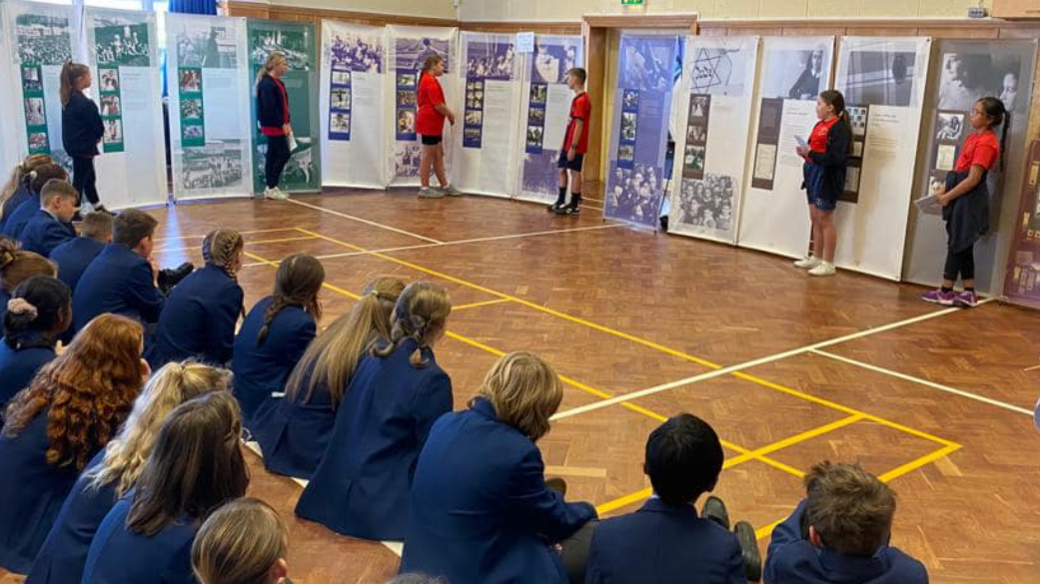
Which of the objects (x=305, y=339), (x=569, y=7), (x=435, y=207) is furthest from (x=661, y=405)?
(x=569, y=7)

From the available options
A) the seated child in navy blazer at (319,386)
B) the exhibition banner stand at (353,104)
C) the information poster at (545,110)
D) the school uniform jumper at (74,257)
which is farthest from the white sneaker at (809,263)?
the school uniform jumper at (74,257)

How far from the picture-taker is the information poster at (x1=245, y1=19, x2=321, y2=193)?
11.9 m

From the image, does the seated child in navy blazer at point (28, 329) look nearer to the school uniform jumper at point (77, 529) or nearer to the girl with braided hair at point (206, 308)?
the school uniform jumper at point (77, 529)

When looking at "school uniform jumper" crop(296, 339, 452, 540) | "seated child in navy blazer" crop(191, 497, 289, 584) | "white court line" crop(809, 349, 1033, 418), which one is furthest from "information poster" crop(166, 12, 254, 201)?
"seated child in navy blazer" crop(191, 497, 289, 584)

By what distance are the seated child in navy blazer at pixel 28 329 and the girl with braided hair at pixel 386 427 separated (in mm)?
1124

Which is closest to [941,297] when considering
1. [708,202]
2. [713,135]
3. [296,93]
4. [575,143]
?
[708,202]

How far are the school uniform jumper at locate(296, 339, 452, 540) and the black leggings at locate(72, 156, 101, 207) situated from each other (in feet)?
23.7

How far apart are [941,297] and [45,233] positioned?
700 cm

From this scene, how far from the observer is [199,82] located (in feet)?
37.7

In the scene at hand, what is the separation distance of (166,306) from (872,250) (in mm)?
6778

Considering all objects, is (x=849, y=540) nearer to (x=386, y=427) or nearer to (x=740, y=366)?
(x=386, y=427)

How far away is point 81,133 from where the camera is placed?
9.69 m

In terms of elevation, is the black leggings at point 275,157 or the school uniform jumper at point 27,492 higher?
the black leggings at point 275,157

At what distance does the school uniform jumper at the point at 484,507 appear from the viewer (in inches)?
111
